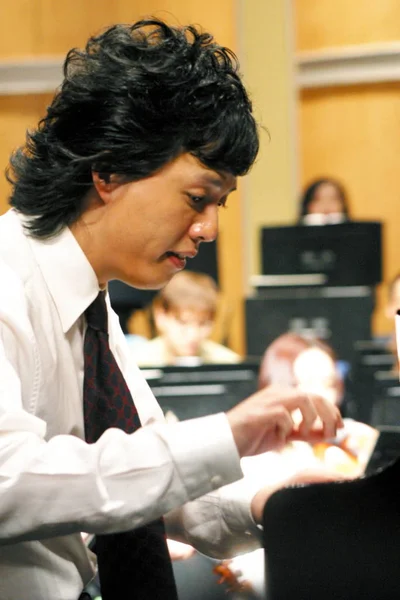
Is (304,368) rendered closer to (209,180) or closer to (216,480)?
(209,180)

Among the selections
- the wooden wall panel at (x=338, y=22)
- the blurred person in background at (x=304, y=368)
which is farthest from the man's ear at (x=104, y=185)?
the wooden wall panel at (x=338, y=22)

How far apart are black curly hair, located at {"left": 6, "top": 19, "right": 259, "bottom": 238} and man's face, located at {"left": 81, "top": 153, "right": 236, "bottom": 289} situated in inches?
0.7

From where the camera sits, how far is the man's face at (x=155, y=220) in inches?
47.0

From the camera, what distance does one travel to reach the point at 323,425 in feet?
3.48

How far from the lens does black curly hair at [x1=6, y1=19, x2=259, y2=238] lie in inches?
47.0

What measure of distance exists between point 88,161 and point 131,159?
0.07 m

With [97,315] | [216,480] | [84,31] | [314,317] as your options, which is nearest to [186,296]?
[314,317]

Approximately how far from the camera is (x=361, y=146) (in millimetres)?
6430

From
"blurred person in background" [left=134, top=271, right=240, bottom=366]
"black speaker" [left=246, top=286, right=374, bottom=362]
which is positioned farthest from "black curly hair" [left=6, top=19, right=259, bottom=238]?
"black speaker" [left=246, top=286, right=374, bottom=362]

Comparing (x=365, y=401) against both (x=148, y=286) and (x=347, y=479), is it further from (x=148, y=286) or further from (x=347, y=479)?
(x=347, y=479)

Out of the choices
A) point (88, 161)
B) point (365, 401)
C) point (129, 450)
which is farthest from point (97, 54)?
point (365, 401)

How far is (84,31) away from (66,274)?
5.47 meters

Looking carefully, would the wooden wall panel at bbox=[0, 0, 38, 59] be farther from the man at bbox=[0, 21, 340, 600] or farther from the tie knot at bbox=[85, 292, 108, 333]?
the tie knot at bbox=[85, 292, 108, 333]

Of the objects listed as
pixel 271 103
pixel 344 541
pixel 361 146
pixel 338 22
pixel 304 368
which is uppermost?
pixel 338 22
